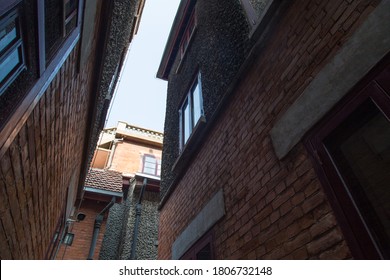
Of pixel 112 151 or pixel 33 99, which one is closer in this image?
pixel 33 99

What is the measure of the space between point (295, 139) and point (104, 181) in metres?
7.91

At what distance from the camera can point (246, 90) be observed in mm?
3232

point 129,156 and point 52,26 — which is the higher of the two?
point 129,156

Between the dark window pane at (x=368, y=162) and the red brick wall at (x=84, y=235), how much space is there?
757 cm

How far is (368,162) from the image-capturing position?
67.6 inches

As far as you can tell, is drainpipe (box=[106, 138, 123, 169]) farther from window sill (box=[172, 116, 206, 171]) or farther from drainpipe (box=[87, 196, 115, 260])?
window sill (box=[172, 116, 206, 171])

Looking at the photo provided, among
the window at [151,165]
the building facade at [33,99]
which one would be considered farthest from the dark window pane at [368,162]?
the window at [151,165]

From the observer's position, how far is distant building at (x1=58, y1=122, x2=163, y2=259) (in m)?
7.90

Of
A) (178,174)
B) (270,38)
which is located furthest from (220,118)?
(178,174)

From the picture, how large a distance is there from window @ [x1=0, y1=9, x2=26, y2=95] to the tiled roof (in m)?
7.32

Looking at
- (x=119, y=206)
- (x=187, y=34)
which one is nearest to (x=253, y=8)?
(x=187, y=34)

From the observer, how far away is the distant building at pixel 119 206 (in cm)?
790

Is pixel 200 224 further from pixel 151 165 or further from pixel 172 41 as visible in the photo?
pixel 151 165
